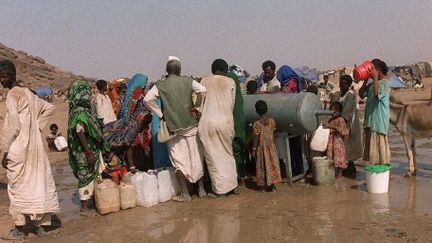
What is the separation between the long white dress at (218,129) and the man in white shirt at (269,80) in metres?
1.42

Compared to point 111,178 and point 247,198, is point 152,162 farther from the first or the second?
point 247,198

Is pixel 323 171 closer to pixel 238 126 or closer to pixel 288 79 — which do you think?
pixel 238 126

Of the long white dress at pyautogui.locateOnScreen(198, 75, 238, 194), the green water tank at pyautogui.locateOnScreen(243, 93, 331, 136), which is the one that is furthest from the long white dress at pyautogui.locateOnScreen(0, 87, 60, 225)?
the green water tank at pyautogui.locateOnScreen(243, 93, 331, 136)

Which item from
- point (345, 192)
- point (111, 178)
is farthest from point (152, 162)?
point (345, 192)

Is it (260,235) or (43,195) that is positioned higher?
(43,195)

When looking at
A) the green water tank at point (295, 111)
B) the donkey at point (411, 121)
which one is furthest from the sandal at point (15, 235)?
the donkey at point (411, 121)

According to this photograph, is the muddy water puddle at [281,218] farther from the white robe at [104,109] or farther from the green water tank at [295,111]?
the white robe at [104,109]

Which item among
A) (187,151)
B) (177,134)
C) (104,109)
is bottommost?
(187,151)

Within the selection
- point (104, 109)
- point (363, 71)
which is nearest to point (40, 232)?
point (104, 109)

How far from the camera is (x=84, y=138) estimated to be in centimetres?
621

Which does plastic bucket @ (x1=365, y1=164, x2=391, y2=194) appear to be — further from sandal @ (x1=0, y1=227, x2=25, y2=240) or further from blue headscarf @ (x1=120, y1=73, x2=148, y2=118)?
sandal @ (x1=0, y1=227, x2=25, y2=240)

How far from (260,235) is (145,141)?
3230 mm

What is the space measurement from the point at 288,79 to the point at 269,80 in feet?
1.18

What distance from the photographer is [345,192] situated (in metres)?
6.86
